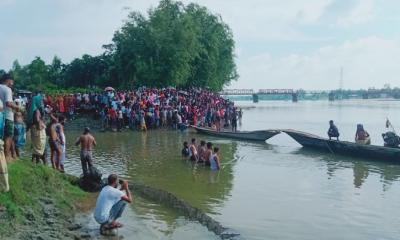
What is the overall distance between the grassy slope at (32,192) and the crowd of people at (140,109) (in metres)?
18.8

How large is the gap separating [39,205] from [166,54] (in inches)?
1478

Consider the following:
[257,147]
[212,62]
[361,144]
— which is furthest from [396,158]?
[212,62]

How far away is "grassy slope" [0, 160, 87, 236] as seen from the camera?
8850 millimetres

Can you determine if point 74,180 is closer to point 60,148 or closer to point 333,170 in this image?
point 60,148

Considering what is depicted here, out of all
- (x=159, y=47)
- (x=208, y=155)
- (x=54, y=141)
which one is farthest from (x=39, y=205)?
(x=159, y=47)

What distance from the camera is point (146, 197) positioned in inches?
538

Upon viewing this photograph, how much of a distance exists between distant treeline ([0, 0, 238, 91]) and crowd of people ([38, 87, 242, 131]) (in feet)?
21.7

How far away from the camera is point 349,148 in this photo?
23594mm

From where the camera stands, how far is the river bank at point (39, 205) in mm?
8734

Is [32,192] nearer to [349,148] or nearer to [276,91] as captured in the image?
[349,148]

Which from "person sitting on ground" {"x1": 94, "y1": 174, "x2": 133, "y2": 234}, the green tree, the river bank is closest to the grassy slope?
the river bank

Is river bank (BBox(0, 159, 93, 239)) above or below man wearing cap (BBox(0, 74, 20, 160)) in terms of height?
below

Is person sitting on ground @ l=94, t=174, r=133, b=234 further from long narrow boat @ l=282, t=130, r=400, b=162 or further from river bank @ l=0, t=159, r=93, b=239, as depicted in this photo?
long narrow boat @ l=282, t=130, r=400, b=162

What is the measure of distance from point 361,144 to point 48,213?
16.7 meters
